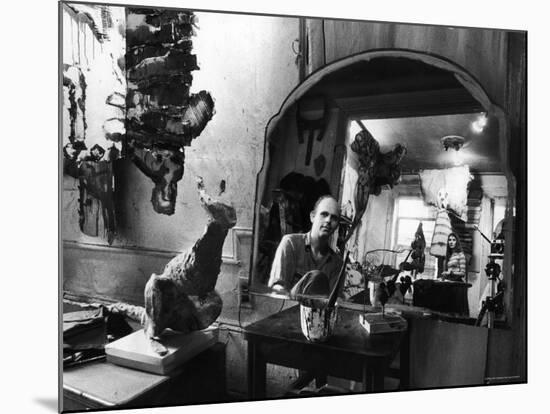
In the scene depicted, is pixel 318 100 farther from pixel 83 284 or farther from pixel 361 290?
pixel 83 284

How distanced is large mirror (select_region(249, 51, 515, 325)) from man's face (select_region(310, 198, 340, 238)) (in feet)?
0.07

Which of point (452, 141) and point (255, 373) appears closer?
point (255, 373)

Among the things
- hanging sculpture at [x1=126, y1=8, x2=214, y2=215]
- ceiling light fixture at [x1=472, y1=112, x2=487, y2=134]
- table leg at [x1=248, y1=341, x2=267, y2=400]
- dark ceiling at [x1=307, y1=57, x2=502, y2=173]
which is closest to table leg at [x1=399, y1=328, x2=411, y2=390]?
table leg at [x1=248, y1=341, x2=267, y2=400]

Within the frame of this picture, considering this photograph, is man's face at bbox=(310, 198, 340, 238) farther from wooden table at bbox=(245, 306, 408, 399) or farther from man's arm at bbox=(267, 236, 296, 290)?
wooden table at bbox=(245, 306, 408, 399)

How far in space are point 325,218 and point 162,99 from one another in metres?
0.77

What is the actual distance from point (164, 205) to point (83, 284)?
1.34 ft

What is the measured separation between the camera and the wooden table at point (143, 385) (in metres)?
2.30

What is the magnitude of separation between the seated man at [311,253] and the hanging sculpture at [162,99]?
0.47 m

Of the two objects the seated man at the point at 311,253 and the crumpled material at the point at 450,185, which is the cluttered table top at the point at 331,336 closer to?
the seated man at the point at 311,253

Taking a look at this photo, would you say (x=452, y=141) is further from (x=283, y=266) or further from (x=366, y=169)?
(x=283, y=266)

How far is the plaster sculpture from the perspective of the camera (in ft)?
7.82

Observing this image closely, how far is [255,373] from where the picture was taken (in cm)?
249

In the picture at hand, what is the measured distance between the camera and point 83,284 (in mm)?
2344

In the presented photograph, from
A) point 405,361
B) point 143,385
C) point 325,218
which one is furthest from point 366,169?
point 143,385
